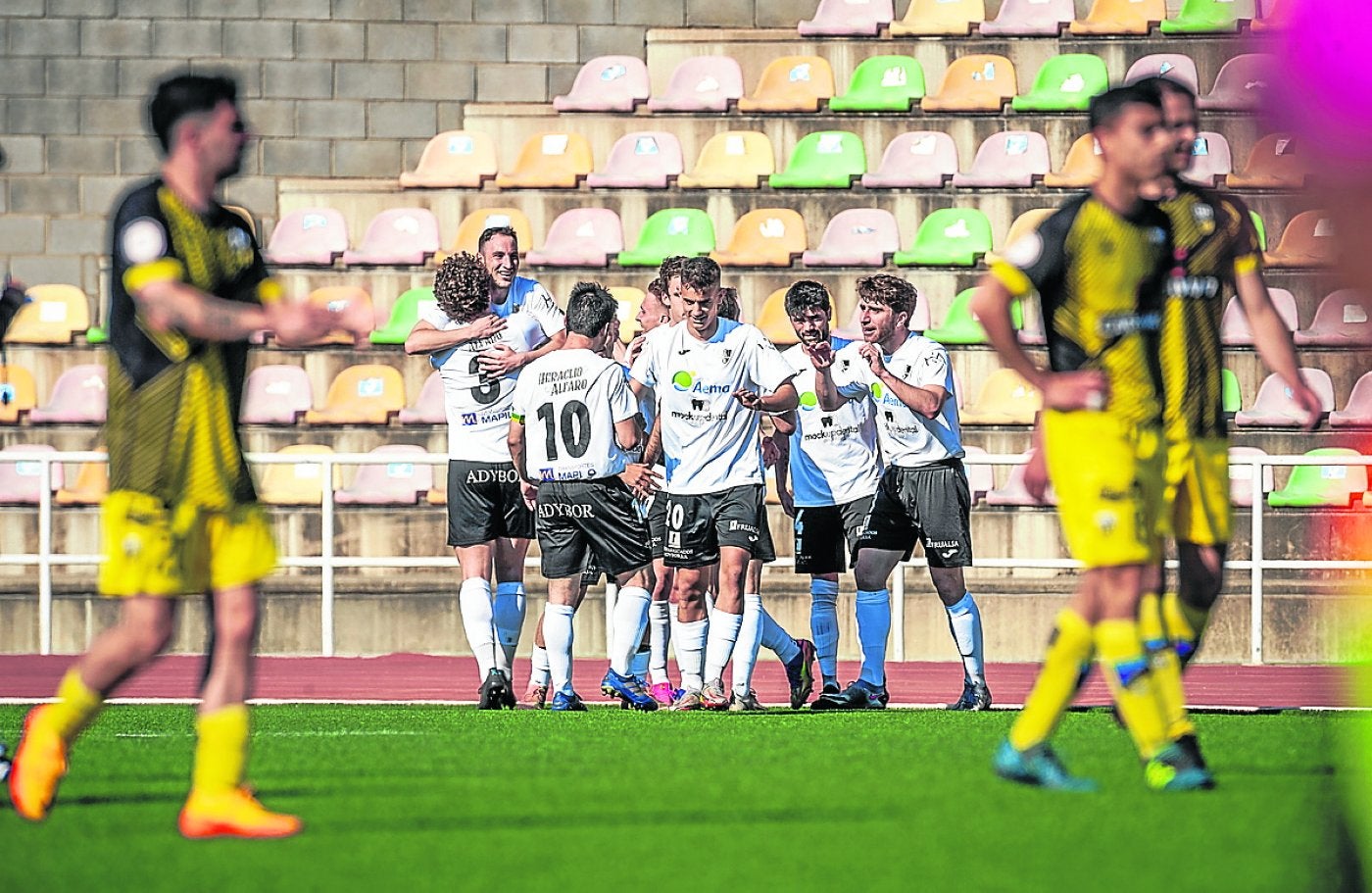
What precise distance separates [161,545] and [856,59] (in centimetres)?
1404

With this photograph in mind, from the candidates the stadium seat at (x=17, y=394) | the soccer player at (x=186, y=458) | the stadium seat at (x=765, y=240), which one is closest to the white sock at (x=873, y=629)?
the soccer player at (x=186, y=458)

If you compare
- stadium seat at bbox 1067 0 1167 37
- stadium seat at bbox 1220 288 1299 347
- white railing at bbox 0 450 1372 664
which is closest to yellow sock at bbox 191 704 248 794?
white railing at bbox 0 450 1372 664

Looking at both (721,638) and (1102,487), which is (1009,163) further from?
(1102,487)

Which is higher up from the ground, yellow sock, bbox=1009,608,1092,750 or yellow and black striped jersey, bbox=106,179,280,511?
yellow and black striped jersey, bbox=106,179,280,511

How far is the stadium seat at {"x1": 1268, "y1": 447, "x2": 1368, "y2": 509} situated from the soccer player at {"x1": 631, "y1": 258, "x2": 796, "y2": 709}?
20.2 ft

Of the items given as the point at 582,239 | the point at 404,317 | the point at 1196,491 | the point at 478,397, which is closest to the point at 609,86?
the point at 582,239

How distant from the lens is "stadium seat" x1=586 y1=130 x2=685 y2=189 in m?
17.2

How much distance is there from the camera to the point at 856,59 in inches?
718

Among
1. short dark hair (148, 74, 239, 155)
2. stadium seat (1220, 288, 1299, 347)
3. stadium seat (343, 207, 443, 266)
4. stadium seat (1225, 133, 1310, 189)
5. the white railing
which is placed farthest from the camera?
stadium seat (343, 207, 443, 266)

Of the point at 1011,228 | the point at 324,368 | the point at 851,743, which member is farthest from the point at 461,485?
the point at 1011,228

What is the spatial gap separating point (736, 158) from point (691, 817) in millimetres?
12501

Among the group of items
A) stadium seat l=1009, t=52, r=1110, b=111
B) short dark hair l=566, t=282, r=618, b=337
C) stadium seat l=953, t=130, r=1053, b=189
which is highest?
stadium seat l=1009, t=52, r=1110, b=111

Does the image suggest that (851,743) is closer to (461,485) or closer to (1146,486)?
(1146,486)

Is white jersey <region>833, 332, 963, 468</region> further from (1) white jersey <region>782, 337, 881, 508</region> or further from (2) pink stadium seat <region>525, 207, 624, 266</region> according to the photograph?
(2) pink stadium seat <region>525, 207, 624, 266</region>
